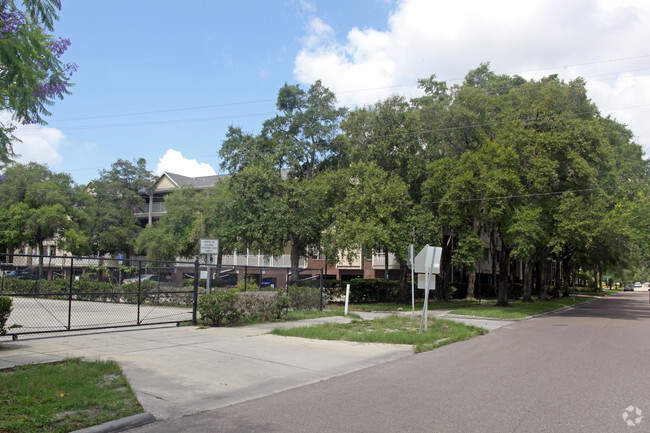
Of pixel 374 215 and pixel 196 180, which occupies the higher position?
pixel 196 180

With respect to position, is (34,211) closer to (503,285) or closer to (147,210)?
(147,210)

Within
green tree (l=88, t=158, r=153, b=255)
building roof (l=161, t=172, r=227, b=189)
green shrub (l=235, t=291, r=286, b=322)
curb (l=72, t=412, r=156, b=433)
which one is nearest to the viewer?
curb (l=72, t=412, r=156, b=433)

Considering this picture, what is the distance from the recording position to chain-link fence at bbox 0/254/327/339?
14797 millimetres

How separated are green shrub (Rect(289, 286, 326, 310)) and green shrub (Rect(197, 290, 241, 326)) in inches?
174

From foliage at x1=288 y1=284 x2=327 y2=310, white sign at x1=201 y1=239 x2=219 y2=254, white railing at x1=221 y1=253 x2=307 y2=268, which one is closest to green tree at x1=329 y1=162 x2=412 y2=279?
foliage at x1=288 y1=284 x2=327 y2=310

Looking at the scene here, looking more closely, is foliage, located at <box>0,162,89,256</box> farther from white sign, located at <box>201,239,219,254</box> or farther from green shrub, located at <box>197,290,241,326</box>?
green shrub, located at <box>197,290,241,326</box>

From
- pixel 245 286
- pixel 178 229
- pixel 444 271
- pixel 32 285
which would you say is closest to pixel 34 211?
pixel 178 229

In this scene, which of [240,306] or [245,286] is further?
[245,286]

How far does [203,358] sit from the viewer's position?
1009 centimetres

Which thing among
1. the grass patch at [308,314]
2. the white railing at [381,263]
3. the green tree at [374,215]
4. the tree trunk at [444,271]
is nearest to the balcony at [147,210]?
the white railing at [381,263]

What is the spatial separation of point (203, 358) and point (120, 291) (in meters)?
8.97

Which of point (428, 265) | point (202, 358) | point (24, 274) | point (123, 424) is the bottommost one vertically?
point (202, 358)

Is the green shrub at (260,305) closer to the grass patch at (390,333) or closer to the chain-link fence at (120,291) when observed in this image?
the chain-link fence at (120,291)

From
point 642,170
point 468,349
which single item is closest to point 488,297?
point 642,170
